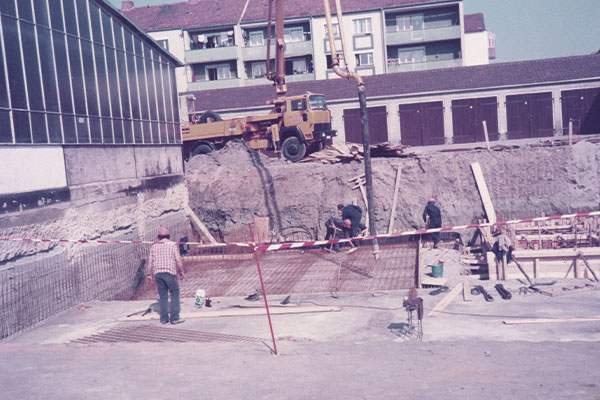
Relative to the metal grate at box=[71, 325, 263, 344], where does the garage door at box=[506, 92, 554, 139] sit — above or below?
above

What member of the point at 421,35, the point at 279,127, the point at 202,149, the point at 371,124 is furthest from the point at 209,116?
the point at 421,35

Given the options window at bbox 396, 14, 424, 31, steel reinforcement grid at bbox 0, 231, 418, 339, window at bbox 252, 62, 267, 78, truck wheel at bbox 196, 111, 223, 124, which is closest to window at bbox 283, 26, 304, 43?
window at bbox 252, 62, 267, 78

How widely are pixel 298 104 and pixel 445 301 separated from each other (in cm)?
1406

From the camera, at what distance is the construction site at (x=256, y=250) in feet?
22.0

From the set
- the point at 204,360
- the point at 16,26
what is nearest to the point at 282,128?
the point at 16,26

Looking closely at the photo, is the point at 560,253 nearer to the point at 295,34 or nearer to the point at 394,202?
the point at 394,202

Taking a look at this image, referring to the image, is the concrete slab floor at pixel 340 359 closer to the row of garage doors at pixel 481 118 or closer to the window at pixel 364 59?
the row of garage doors at pixel 481 118

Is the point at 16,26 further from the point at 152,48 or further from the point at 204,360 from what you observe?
the point at 204,360

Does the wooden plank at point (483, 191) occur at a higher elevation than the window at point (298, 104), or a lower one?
lower

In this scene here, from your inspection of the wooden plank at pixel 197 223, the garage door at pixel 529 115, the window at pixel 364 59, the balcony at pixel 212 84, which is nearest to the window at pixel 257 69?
the balcony at pixel 212 84

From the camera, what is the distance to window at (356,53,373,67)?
46.9 metres

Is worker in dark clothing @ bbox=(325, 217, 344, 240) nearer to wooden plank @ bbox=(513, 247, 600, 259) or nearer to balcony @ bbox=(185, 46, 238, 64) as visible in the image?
wooden plank @ bbox=(513, 247, 600, 259)

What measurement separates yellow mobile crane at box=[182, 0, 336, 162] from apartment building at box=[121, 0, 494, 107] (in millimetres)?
23339

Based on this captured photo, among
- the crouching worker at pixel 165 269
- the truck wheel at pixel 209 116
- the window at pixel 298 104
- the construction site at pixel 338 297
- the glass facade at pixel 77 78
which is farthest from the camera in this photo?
the truck wheel at pixel 209 116
